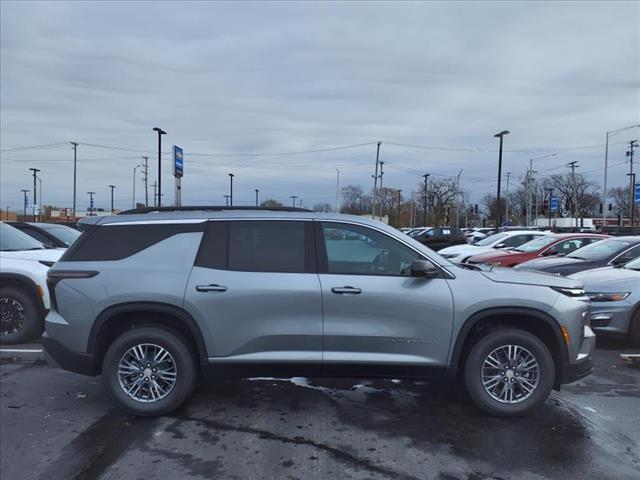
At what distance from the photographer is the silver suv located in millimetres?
4535

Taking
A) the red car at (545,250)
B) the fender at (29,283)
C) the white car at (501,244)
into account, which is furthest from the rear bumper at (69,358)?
the white car at (501,244)

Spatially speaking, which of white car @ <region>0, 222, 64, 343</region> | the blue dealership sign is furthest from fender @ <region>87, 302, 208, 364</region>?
the blue dealership sign

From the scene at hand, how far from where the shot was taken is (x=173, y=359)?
4664 mm

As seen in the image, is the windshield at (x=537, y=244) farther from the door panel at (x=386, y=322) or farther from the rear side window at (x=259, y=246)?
the rear side window at (x=259, y=246)

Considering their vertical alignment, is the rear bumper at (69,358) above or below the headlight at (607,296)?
below

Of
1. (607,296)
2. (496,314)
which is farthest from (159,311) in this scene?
(607,296)

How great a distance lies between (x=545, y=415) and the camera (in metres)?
4.77

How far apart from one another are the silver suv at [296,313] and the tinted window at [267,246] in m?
0.01

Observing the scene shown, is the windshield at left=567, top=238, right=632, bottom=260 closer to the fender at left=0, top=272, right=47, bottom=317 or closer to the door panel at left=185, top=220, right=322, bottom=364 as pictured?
the door panel at left=185, top=220, right=322, bottom=364

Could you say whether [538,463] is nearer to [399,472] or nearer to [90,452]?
[399,472]

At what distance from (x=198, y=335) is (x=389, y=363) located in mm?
1695

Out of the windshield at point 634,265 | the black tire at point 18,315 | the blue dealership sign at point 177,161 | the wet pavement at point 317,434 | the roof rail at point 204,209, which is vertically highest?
the blue dealership sign at point 177,161

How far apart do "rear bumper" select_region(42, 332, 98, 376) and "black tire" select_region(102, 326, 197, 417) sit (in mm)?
137

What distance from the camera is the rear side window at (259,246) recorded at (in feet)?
15.4
